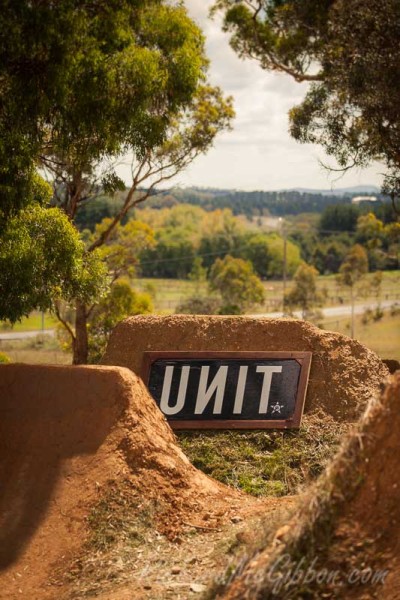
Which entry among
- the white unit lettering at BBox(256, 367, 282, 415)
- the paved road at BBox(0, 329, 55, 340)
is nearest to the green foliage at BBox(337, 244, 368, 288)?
the paved road at BBox(0, 329, 55, 340)

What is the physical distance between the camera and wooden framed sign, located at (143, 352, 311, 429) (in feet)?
42.3

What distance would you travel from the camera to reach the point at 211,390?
13.0 meters

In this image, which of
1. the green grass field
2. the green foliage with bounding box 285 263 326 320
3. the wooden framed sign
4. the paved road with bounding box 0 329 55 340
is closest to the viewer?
the wooden framed sign

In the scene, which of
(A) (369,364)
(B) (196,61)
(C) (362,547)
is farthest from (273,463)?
(B) (196,61)

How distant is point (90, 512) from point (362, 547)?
3.63m

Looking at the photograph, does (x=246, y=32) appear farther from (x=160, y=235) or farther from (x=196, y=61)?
(x=160, y=235)

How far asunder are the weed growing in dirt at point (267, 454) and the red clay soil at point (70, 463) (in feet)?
3.33

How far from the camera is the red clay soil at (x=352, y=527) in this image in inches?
251

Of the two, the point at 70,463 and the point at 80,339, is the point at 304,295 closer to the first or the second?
the point at 80,339

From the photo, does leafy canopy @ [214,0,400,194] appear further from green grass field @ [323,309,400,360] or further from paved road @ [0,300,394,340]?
paved road @ [0,300,394,340]

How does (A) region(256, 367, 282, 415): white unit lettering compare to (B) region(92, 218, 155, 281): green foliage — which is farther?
(B) region(92, 218, 155, 281): green foliage

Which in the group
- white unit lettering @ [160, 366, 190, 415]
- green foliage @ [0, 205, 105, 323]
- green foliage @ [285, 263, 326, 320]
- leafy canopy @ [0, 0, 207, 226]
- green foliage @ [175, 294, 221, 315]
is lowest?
green foliage @ [175, 294, 221, 315]

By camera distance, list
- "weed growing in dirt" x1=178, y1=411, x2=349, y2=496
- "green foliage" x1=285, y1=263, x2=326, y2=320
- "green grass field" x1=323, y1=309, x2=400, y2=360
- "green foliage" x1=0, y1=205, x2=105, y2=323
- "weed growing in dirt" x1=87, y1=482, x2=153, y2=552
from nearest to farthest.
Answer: "weed growing in dirt" x1=87, y1=482, x2=153, y2=552 → "weed growing in dirt" x1=178, y1=411, x2=349, y2=496 → "green foliage" x1=0, y1=205, x2=105, y2=323 → "green grass field" x1=323, y1=309, x2=400, y2=360 → "green foliage" x1=285, y1=263, x2=326, y2=320

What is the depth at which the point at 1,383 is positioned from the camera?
10828 millimetres
